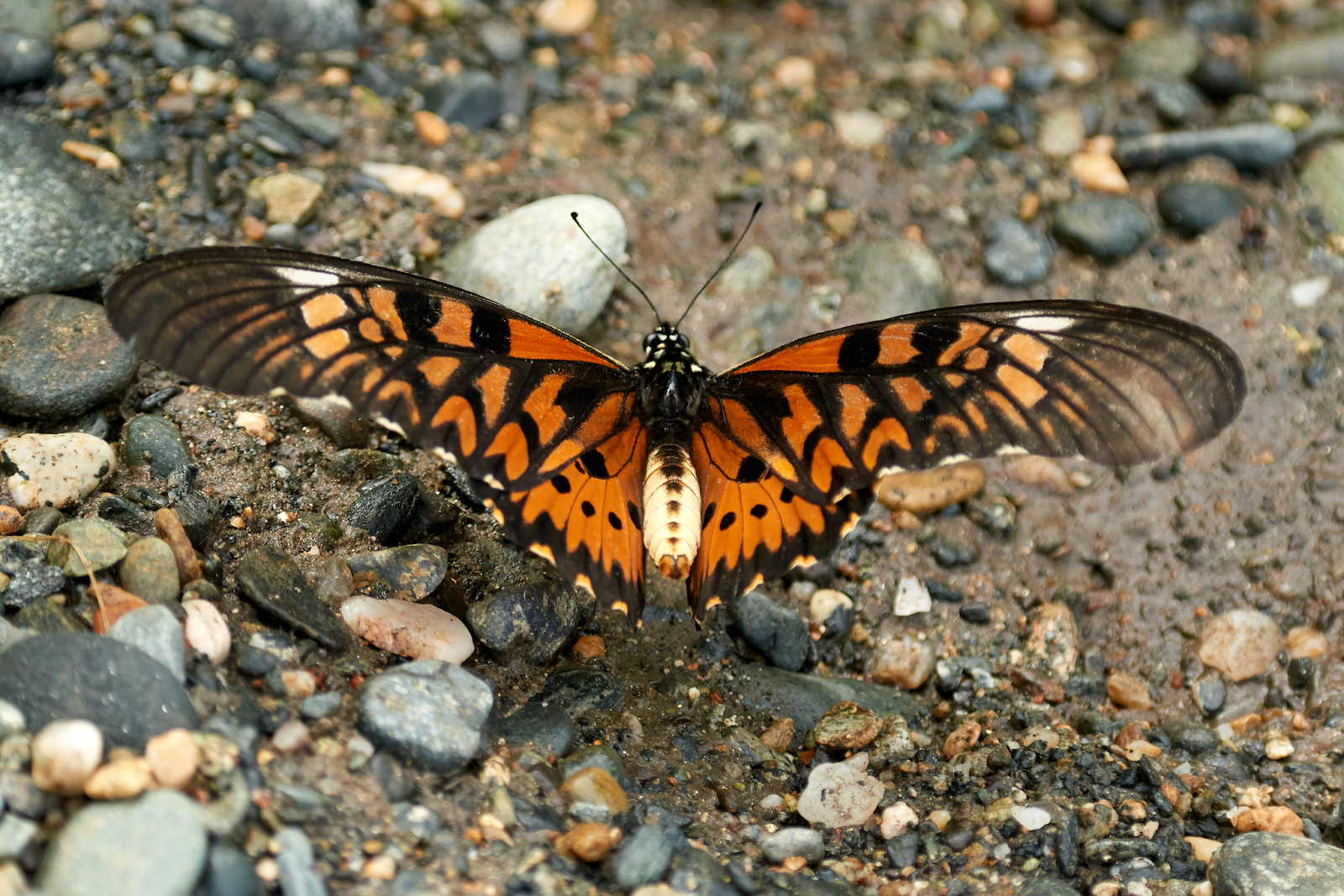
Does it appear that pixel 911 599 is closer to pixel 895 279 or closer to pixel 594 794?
pixel 895 279

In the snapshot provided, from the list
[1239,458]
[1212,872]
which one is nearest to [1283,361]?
[1239,458]

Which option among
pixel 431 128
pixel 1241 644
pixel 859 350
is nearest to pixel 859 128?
pixel 431 128

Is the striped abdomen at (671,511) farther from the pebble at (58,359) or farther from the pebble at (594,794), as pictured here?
the pebble at (58,359)

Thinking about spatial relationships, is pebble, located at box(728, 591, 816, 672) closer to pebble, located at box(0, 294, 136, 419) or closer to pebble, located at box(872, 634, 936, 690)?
pebble, located at box(872, 634, 936, 690)

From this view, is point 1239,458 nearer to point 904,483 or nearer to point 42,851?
point 904,483

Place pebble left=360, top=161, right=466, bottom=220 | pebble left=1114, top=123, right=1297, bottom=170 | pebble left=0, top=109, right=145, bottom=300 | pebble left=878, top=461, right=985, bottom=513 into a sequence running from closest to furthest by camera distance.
A: pebble left=0, top=109, right=145, bottom=300 < pebble left=878, top=461, right=985, bottom=513 < pebble left=360, top=161, right=466, bottom=220 < pebble left=1114, top=123, right=1297, bottom=170

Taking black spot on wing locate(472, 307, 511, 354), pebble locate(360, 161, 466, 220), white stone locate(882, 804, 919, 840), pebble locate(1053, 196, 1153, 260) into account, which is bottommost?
white stone locate(882, 804, 919, 840)

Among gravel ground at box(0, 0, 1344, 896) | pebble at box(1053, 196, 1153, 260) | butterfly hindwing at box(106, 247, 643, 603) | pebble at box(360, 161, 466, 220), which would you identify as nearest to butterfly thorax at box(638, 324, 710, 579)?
butterfly hindwing at box(106, 247, 643, 603)
